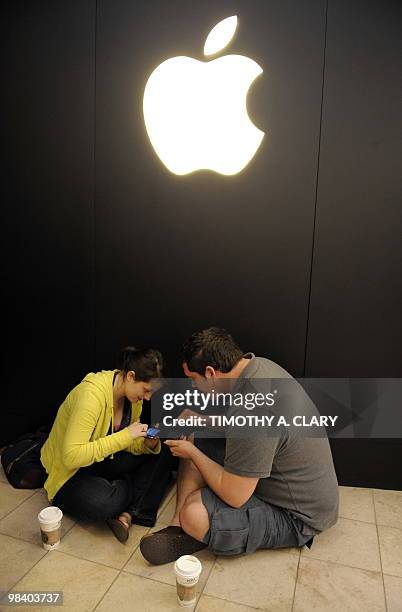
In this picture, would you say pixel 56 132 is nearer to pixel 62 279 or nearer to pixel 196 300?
pixel 62 279

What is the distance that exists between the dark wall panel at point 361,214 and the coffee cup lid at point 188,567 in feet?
3.75

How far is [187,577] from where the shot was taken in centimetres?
153

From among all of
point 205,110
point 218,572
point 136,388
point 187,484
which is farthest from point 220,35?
point 218,572

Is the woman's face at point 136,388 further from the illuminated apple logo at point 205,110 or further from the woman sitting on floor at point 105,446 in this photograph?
the illuminated apple logo at point 205,110

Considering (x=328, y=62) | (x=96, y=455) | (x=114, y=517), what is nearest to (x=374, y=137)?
(x=328, y=62)

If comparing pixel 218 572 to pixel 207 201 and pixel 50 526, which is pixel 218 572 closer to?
pixel 50 526

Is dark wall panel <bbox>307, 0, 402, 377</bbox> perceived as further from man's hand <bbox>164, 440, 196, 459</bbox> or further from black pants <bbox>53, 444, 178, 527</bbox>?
black pants <bbox>53, 444, 178, 527</bbox>

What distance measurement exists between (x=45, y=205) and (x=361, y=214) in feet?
5.57

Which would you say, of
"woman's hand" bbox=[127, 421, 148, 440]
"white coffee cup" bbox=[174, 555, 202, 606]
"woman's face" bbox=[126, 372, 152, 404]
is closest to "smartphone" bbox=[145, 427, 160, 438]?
"woman's hand" bbox=[127, 421, 148, 440]

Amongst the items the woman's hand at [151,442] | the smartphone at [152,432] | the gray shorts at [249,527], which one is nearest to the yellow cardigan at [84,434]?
the smartphone at [152,432]

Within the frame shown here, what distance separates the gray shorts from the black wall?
0.67 metres

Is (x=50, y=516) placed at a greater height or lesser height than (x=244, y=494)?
lesser

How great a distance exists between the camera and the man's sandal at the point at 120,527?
1.94 metres

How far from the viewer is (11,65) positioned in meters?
2.44
